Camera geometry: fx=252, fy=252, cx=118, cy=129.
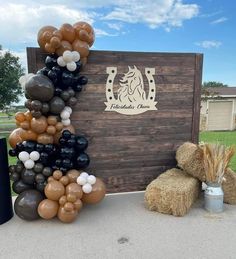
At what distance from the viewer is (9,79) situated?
12594 mm

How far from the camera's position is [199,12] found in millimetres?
5781

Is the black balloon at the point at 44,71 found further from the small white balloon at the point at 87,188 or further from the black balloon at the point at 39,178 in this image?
the small white balloon at the point at 87,188

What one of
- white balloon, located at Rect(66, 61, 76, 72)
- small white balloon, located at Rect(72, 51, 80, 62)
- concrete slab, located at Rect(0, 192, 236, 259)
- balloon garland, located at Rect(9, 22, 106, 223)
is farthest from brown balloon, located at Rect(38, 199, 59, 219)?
small white balloon, located at Rect(72, 51, 80, 62)

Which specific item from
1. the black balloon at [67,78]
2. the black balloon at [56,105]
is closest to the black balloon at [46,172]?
the black balloon at [56,105]

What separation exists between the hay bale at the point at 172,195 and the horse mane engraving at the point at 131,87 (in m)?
1.18

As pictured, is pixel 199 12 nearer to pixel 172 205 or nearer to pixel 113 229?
pixel 172 205

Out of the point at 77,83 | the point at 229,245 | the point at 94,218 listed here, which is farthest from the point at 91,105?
the point at 229,245

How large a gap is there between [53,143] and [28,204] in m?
0.72

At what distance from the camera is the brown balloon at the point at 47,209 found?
2.69m

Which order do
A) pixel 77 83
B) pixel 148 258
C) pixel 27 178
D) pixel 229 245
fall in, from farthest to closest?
pixel 77 83 < pixel 27 178 < pixel 229 245 < pixel 148 258

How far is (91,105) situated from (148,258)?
199cm

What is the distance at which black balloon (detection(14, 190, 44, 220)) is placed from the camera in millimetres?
2762

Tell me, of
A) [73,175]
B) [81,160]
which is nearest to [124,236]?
[73,175]

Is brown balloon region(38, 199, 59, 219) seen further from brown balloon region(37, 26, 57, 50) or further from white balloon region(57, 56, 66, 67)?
brown balloon region(37, 26, 57, 50)
